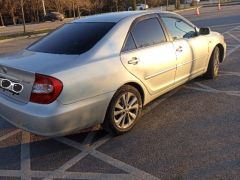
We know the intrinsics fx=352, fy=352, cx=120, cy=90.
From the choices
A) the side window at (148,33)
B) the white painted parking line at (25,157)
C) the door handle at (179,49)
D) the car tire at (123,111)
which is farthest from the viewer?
the door handle at (179,49)

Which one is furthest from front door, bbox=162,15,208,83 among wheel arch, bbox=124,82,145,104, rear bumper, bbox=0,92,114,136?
rear bumper, bbox=0,92,114,136

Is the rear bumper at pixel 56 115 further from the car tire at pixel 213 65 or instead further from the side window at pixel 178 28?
the car tire at pixel 213 65

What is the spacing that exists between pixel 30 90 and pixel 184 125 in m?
2.15

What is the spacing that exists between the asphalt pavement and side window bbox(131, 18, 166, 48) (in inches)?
43.4

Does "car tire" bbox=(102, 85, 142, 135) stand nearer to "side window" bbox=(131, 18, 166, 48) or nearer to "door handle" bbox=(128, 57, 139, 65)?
"door handle" bbox=(128, 57, 139, 65)

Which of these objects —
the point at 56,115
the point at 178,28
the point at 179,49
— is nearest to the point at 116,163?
the point at 56,115

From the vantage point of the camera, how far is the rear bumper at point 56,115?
3.90m

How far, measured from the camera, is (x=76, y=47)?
180 inches

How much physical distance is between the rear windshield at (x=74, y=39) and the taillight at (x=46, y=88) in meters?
0.71

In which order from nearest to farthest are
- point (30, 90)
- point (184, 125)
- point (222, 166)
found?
point (222, 166) < point (30, 90) < point (184, 125)

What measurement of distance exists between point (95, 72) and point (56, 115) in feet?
2.35

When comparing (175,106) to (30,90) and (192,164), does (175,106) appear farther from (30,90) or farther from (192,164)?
(30,90)

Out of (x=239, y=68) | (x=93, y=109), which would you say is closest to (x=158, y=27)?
(x=93, y=109)

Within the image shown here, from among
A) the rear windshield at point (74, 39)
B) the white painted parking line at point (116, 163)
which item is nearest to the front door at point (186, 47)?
the rear windshield at point (74, 39)
